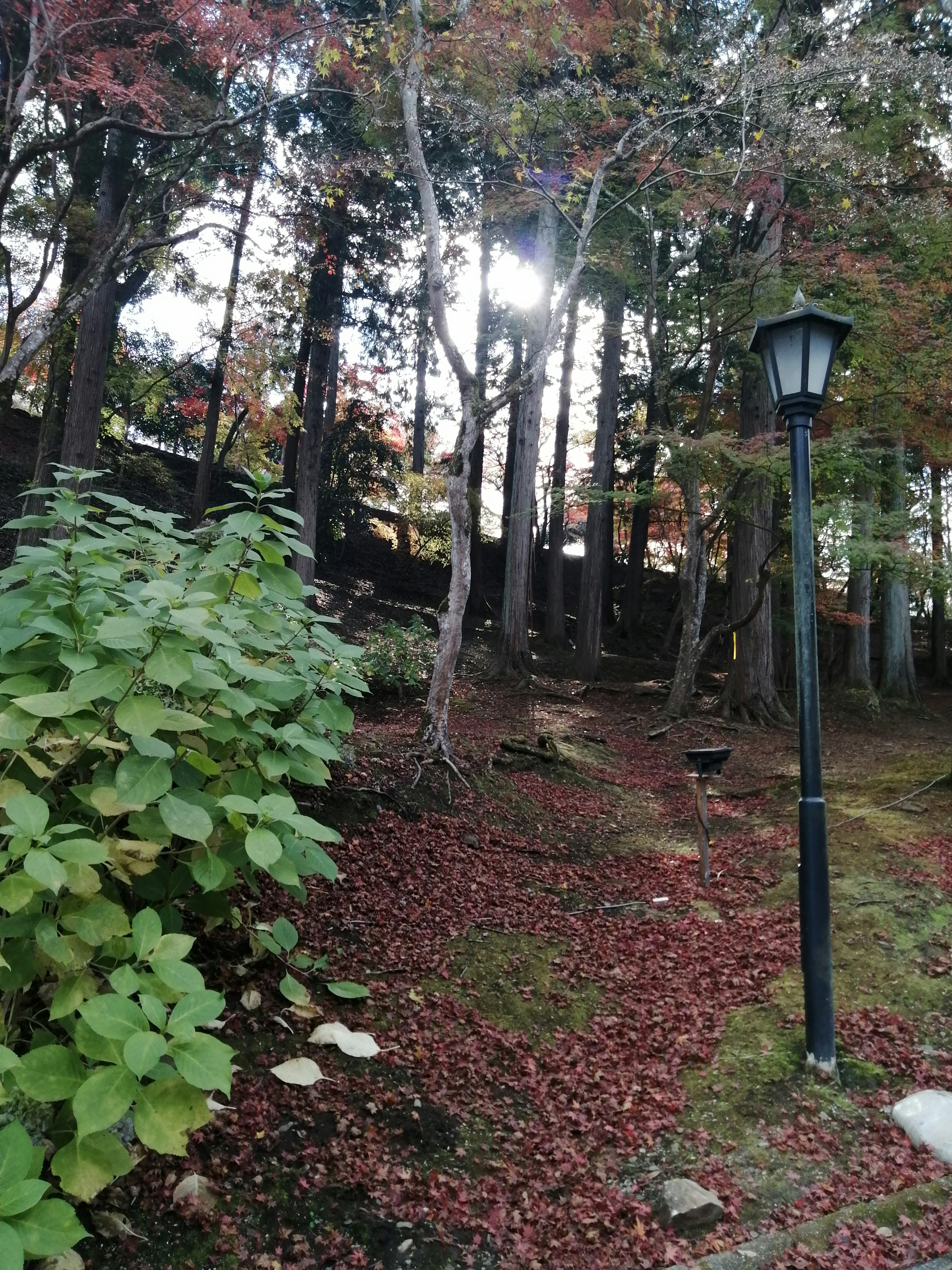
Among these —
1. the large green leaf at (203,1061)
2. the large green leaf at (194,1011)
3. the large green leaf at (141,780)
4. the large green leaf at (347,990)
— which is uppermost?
the large green leaf at (141,780)

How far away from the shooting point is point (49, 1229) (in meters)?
1.34

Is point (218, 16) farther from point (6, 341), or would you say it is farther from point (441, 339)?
point (441, 339)

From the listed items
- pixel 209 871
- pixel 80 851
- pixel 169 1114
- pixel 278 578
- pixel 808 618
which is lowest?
pixel 169 1114

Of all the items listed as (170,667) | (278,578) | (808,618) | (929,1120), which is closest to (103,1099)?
(170,667)

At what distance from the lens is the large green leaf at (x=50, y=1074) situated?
1489mm

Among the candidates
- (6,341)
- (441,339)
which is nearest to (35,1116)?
(441,339)

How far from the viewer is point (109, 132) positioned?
10555 mm

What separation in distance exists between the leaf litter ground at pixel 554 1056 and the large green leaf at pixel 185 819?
3.11 ft

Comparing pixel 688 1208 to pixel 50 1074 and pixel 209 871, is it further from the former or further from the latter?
pixel 50 1074

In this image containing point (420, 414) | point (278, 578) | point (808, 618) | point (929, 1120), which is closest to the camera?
point (278, 578)

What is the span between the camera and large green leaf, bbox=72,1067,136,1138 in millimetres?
1428

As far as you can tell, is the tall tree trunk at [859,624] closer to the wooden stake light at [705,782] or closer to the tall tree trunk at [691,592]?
the tall tree trunk at [691,592]

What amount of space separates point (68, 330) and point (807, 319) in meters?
11.9

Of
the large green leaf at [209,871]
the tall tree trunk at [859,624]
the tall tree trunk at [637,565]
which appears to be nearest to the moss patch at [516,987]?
the large green leaf at [209,871]
